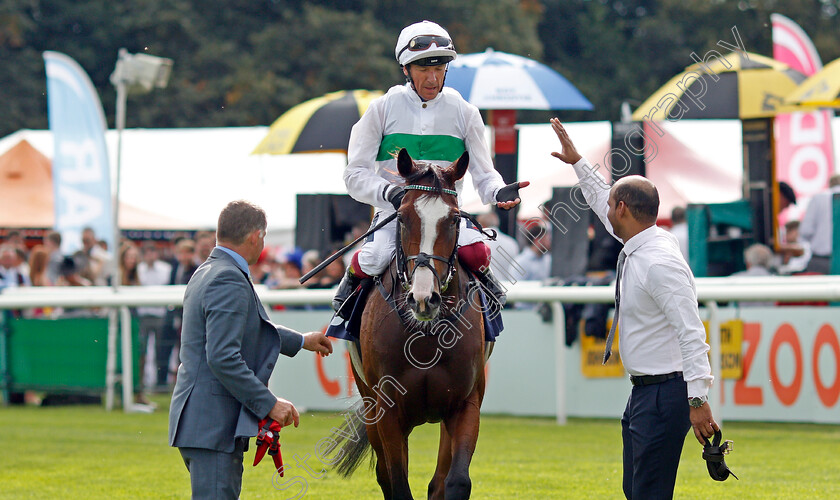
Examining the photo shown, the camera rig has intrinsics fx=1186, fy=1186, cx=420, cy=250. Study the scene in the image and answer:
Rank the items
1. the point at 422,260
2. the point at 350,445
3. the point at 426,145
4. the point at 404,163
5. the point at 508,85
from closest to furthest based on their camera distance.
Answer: the point at 422,260 → the point at 404,163 → the point at 426,145 → the point at 350,445 → the point at 508,85

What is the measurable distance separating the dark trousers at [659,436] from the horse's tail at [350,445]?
2220 mm

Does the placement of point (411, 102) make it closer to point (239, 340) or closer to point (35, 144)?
point (239, 340)

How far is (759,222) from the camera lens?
40.7ft

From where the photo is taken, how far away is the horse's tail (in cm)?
638

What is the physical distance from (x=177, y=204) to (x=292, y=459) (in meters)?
13.3

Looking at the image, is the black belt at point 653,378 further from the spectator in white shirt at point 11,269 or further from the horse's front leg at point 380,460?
the spectator in white shirt at point 11,269

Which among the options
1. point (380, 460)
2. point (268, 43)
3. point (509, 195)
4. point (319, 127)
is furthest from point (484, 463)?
point (268, 43)

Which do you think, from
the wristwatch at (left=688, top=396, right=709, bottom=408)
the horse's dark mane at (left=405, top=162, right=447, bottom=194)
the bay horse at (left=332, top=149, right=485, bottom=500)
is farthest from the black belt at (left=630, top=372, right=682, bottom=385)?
the horse's dark mane at (left=405, top=162, right=447, bottom=194)

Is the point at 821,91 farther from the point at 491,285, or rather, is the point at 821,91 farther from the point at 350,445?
the point at 350,445

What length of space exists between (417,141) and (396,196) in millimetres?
567

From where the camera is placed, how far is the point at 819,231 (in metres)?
11.5

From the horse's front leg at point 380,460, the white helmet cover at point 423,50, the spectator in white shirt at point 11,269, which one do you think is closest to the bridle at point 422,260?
the white helmet cover at point 423,50

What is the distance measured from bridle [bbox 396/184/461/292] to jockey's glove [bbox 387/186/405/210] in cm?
6

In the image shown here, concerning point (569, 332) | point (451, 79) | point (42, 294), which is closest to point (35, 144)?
point (42, 294)
